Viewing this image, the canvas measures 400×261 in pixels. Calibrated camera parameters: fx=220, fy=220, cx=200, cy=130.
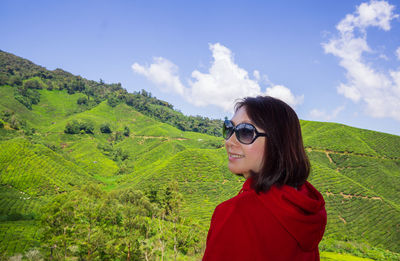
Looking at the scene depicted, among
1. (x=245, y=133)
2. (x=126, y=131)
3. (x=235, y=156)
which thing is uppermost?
(x=245, y=133)

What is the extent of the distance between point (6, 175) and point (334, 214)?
54.0 m

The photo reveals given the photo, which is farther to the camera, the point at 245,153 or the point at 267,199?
the point at 245,153

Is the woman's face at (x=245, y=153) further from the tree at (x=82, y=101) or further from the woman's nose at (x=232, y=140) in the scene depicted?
the tree at (x=82, y=101)

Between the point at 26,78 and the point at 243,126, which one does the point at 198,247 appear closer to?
the point at 243,126

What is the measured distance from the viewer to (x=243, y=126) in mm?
1314

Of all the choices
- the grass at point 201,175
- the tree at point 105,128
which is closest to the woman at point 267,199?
the grass at point 201,175

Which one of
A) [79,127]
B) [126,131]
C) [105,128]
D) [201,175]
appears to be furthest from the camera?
[126,131]

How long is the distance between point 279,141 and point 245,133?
0.65 ft

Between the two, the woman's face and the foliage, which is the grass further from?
the woman's face

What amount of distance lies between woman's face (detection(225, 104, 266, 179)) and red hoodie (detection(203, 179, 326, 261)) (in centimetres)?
23

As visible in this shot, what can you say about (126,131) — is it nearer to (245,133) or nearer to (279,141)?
(245,133)

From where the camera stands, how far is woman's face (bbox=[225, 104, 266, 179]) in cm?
125

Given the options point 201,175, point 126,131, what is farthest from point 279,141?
point 126,131

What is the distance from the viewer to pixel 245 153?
50.2 inches
